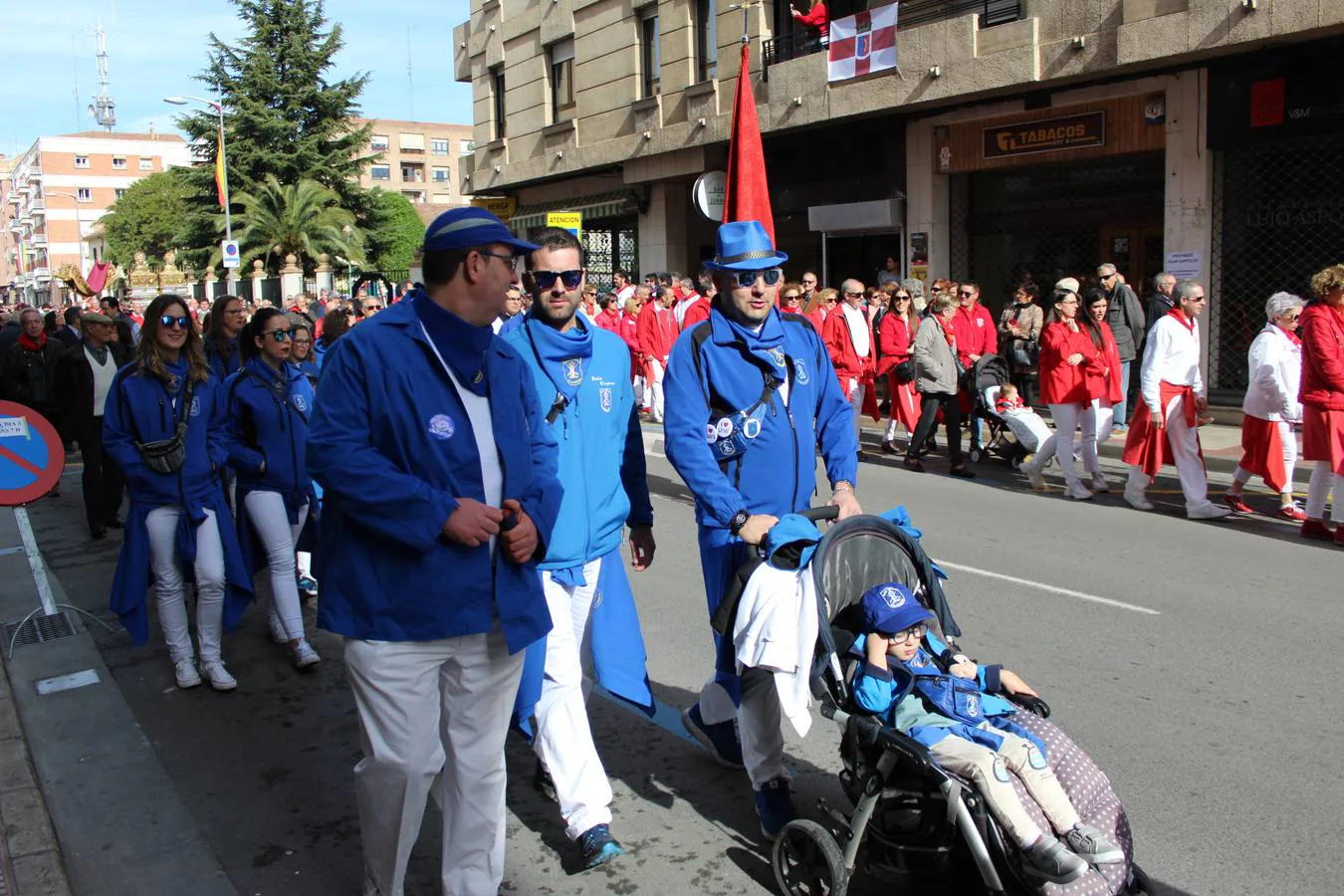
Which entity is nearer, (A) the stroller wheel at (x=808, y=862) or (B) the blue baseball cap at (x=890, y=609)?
(A) the stroller wheel at (x=808, y=862)

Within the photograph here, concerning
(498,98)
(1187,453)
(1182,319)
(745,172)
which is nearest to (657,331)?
(1182,319)

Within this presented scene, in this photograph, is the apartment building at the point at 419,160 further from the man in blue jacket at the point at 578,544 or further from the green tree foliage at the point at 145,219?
the man in blue jacket at the point at 578,544

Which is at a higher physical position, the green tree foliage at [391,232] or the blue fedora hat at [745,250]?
the green tree foliage at [391,232]

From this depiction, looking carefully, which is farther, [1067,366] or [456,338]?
[1067,366]

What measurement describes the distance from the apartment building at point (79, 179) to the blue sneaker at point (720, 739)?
119m

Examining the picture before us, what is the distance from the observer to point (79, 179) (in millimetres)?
116375

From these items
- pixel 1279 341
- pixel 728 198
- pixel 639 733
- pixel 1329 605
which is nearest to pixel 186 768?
pixel 639 733

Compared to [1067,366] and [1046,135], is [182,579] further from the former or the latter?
[1046,135]

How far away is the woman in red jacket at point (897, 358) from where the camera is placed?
43.5 feet

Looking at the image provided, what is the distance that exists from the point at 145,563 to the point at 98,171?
126340 mm

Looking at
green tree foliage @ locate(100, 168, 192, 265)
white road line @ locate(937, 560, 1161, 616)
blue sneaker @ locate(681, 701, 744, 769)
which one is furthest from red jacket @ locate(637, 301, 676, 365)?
green tree foliage @ locate(100, 168, 192, 265)

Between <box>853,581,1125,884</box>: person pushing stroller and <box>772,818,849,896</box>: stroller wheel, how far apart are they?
1.30ft

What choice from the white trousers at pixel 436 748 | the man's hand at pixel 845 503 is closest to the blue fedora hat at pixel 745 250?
the man's hand at pixel 845 503

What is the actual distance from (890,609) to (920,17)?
634 inches
